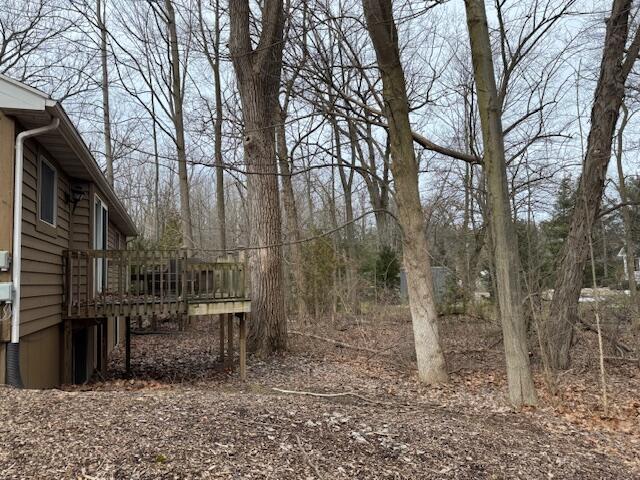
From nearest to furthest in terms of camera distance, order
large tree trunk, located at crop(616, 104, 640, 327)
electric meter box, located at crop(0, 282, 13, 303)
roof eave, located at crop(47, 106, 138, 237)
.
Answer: electric meter box, located at crop(0, 282, 13, 303) → roof eave, located at crop(47, 106, 138, 237) → large tree trunk, located at crop(616, 104, 640, 327)

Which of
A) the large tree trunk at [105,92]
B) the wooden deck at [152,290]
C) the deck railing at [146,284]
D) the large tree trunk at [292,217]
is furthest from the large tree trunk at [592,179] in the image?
the large tree trunk at [105,92]

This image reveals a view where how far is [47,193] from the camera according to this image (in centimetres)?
709

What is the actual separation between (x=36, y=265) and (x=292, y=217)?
9241 millimetres

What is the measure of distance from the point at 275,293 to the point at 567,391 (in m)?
5.67

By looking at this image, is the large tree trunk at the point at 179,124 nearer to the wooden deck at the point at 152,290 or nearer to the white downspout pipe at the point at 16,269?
the wooden deck at the point at 152,290

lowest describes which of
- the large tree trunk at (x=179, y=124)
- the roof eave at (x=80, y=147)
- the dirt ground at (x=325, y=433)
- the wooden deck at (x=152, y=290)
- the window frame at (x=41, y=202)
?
the dirt ground at (x=325, y=433)

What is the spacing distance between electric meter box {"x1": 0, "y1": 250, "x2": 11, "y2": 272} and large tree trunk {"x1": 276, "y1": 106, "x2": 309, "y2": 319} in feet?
24.4

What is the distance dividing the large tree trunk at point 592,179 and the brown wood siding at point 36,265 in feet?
25.5

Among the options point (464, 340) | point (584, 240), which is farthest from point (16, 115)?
point (464, 340)

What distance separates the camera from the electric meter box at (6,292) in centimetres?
539

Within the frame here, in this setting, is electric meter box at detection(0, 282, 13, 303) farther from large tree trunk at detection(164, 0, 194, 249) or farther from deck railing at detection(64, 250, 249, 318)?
large tree trunk at detection(164, 0, 194, 249)

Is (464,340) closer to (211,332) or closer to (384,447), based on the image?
(211,332)

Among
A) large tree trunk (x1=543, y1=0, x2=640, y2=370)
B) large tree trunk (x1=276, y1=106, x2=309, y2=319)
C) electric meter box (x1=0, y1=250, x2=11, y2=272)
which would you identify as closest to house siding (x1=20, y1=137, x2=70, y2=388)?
electric meter box (x1=0, y1=250, x2=11, y2=272)

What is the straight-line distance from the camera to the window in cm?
668
